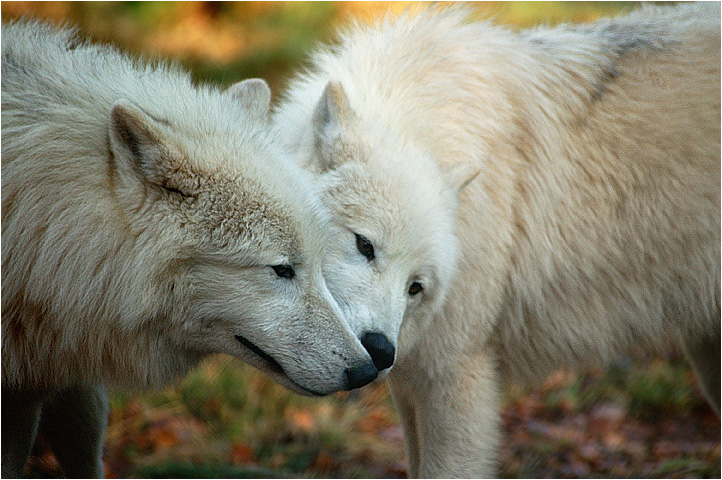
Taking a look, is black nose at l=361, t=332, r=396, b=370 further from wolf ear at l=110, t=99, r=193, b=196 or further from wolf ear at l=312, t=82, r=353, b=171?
wolf ear at l=110, t=99, r=193, b=196

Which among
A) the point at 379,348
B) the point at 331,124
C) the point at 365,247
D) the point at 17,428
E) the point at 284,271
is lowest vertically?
the point at 17,428

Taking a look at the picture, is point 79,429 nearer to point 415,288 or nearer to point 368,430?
point 415,288

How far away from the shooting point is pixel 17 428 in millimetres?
3137

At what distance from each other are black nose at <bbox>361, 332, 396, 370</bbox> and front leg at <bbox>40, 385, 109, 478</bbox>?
139 centimetres

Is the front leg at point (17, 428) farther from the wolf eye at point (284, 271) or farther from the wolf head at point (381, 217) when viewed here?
the wolf head at point (381, 217)

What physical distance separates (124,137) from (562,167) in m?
2.29

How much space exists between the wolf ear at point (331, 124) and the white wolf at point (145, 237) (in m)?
0.51

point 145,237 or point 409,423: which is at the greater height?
A: point 145,237

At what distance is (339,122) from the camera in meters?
3.28

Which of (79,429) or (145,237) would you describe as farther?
(79,429)

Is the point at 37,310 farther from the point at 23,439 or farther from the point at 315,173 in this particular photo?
the point at 315,173

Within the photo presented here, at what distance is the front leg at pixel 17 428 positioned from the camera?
298 centimetres

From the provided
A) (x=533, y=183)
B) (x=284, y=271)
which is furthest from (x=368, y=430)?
(x=284, y=271)

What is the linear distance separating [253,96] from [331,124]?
0.37m
